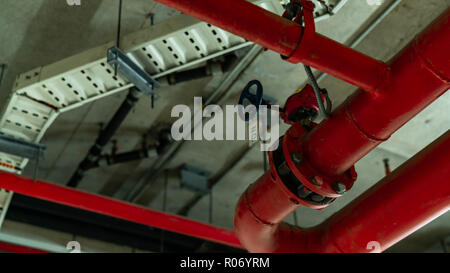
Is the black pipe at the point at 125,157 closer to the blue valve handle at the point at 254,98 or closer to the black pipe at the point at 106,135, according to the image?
the black pipe at the point at 106,135

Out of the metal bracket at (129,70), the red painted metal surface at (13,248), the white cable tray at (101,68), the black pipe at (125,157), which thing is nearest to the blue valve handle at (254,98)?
the white cable tray at (101,68)

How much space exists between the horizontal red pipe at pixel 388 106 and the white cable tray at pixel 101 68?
24.8 inches

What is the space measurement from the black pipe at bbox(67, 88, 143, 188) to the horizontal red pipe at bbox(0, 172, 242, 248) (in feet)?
1.43

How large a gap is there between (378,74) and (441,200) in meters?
0.58

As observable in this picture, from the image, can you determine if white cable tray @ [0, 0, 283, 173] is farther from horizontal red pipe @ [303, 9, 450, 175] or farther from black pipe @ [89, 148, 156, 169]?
black pipe @ [89, 148, 156, 169]

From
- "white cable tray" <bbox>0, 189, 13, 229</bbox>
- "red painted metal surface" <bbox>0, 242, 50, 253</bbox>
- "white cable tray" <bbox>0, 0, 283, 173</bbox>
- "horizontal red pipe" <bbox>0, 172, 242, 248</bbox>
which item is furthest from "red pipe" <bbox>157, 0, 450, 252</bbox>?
"red painted metal surface" <bbox>0, 242, 50, 253</bbox>

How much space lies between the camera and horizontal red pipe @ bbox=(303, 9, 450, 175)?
5.47 feet

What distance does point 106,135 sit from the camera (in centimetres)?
326

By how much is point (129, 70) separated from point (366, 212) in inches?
47.9

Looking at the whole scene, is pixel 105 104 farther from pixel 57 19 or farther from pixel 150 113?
pixel 57 19

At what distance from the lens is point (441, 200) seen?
1979mm
